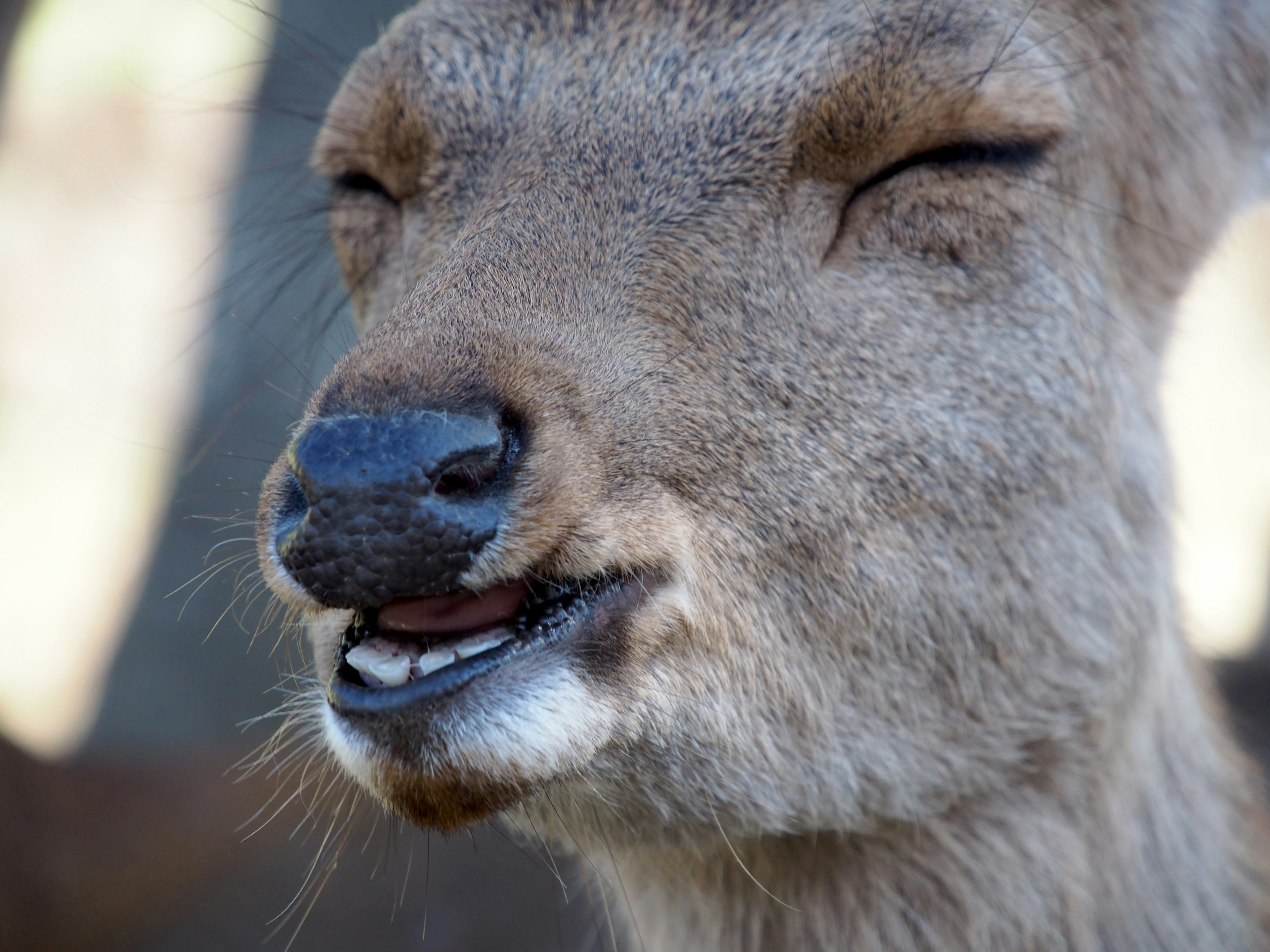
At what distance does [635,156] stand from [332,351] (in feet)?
11.5

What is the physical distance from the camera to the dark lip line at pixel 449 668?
178 centimetres

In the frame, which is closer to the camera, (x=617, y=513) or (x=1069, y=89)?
(x=617, y=513)

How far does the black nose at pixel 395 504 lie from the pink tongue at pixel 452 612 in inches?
2.8

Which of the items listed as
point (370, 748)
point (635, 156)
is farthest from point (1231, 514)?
point (370, 748)

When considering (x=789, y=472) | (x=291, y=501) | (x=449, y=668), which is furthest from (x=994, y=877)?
(x=291, y=501)

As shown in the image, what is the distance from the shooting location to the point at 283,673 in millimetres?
2539

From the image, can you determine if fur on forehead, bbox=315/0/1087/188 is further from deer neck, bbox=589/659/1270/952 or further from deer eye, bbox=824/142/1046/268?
deer neck, bbox=589/659/1270/952

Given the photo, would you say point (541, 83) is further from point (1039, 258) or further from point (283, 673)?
point (283, 673)

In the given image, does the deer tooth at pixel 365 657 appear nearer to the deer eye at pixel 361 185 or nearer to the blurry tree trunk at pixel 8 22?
the deer eye at pixel 361 185

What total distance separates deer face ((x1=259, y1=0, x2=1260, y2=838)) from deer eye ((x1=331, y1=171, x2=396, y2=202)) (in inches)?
10.5

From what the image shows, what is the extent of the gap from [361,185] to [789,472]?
4.77 ft

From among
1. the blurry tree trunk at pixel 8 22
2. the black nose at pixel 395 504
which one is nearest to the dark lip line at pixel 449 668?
the black nose at pixel 395 504

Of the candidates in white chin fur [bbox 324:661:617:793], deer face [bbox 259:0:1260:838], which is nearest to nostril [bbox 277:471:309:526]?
deer face [bbox 259:0:1260:838]

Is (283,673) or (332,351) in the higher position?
(332,351)
